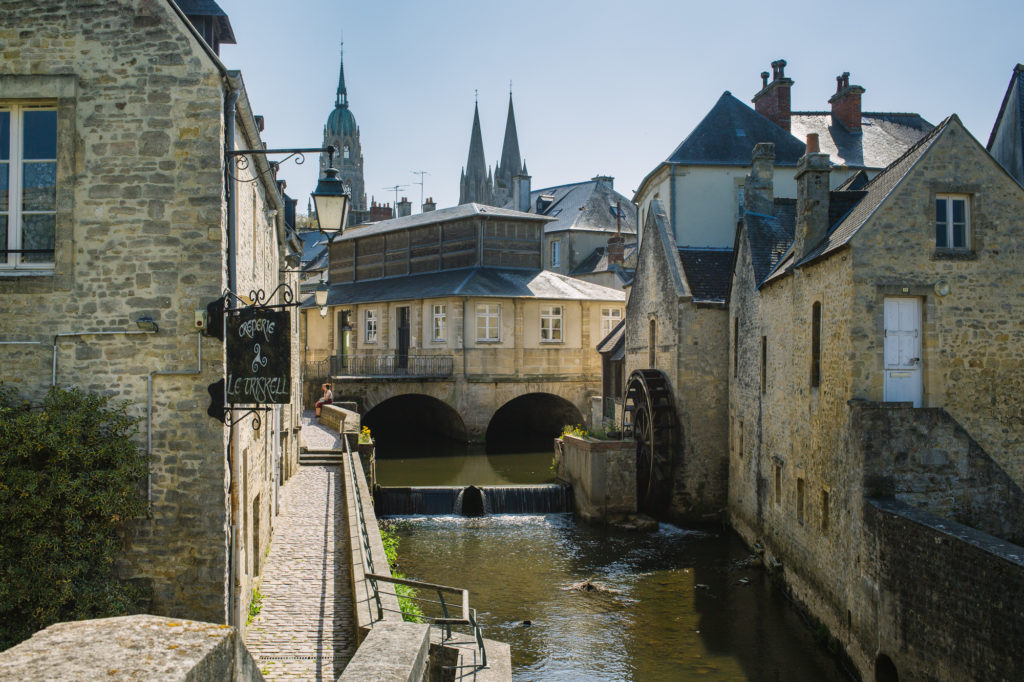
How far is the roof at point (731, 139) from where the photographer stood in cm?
2377

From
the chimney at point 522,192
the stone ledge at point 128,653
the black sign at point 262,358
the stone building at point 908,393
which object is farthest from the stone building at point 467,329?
the stone ledge at point 128,653

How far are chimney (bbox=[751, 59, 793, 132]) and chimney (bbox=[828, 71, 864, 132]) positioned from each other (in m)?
1.61

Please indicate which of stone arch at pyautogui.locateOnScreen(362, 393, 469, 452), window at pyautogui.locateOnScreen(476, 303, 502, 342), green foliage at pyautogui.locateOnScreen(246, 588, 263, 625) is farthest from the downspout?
stone arch at pyautogui.locateOnScreen(362, 393, 469, 452)

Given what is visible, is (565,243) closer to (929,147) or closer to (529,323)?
(529,323)

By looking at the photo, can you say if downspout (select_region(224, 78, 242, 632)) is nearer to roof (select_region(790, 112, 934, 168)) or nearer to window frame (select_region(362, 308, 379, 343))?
roof (select_region(790, 112, 934, 168))

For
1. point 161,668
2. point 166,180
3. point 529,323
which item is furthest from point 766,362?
point 529,323

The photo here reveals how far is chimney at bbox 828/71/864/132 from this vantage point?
26.4 metres

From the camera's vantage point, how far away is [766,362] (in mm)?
16250

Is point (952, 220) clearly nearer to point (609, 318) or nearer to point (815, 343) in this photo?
point (815, 343)

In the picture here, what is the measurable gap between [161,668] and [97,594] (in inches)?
184

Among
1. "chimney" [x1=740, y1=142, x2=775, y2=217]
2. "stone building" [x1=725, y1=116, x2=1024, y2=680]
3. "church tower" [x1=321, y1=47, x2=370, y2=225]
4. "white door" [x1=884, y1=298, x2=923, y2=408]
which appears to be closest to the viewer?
"stone building" [x1=725, y1=116, x2=1024, y2=680]

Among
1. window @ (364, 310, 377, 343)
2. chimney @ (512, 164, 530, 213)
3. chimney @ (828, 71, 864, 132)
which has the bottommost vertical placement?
window @ (364, 310, 377, 343)

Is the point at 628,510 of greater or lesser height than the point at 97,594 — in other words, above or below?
below

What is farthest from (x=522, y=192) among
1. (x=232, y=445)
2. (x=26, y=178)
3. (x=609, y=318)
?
(x=232, y=445)
